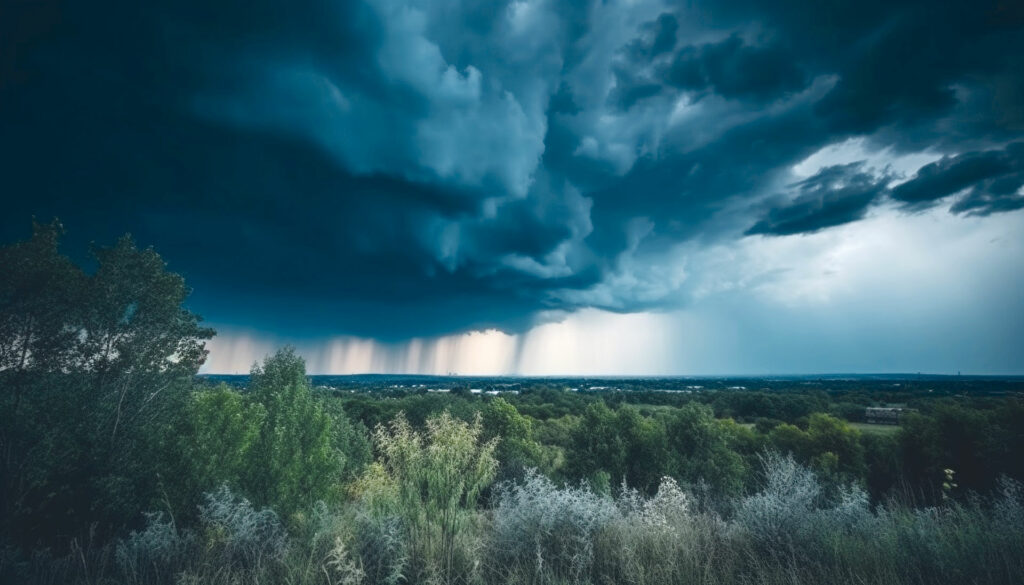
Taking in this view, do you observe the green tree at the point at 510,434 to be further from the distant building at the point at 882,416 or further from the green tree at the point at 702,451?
the distant building at the point at 882,416

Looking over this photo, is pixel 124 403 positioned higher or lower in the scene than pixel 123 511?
higher

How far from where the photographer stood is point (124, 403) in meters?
14.5

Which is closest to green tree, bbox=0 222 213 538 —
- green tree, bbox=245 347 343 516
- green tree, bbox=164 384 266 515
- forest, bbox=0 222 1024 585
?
forest, bbox=0 222 1024 585

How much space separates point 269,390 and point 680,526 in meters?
33.2

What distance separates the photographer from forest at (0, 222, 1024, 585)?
446 cm

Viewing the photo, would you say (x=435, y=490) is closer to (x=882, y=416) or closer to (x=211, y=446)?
(x=211, y=446)

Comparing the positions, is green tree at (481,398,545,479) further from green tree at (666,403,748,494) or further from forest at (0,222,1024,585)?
green tree at (666,403,748,494)

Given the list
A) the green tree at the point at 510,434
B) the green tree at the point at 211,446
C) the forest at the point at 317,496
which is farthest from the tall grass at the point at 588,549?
the green tree at the point at 510,434

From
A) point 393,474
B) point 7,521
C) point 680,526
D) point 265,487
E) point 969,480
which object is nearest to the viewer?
point 680,526

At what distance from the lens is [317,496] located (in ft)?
65.3

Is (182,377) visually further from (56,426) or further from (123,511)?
(123,511)

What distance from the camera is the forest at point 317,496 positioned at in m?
4.46

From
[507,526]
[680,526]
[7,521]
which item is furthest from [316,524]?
[7,521]

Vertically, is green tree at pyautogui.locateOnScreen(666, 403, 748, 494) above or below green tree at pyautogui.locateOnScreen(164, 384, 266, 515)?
below
